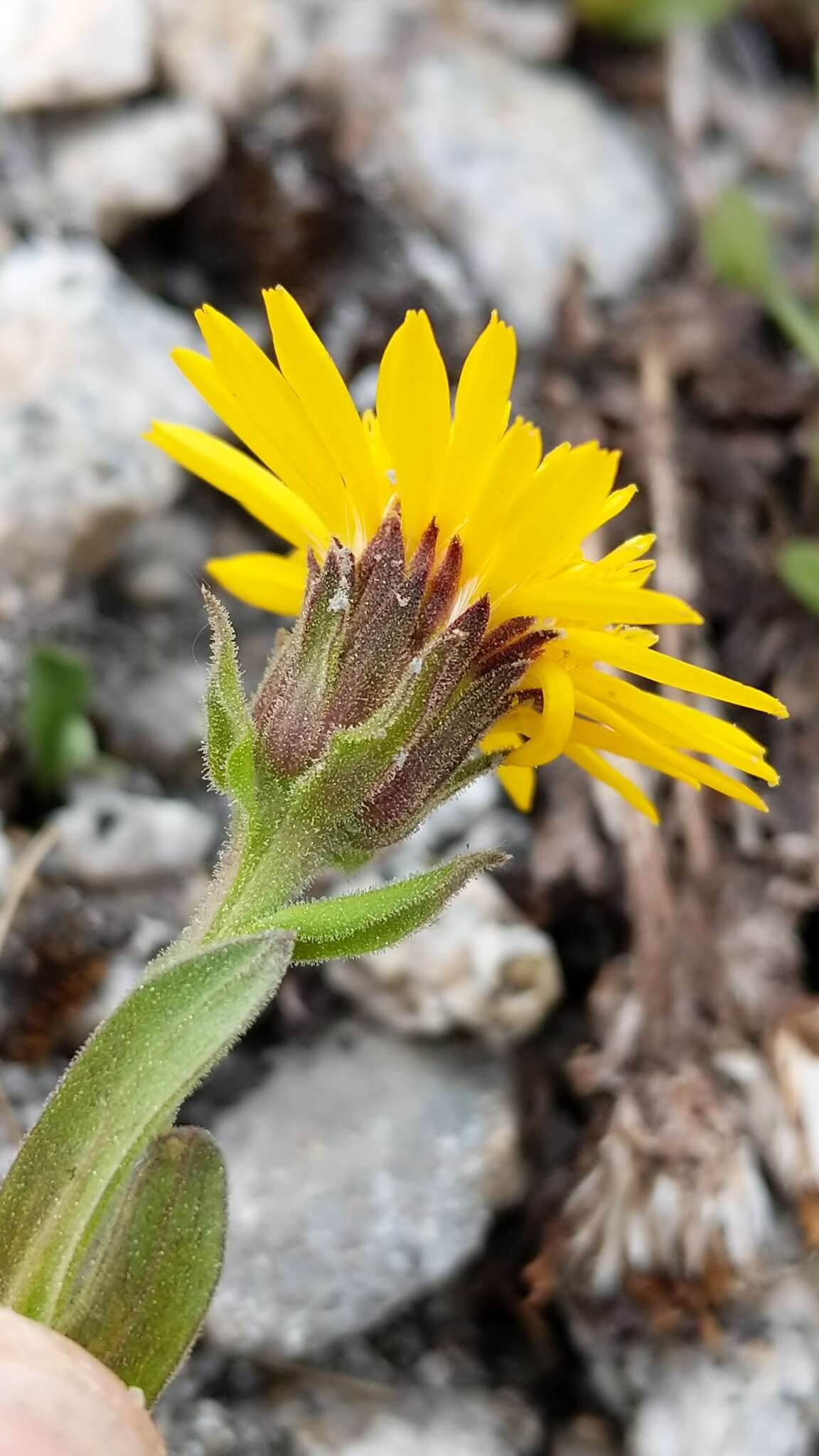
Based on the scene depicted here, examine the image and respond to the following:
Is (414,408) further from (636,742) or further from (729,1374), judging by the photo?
(729,1374)

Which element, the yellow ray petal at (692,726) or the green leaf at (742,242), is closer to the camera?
the yellow ray petal at (692,726)

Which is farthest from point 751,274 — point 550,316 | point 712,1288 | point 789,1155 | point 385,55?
point 712,1288

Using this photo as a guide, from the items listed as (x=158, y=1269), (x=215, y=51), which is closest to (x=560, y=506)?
(x=158, y=1269)

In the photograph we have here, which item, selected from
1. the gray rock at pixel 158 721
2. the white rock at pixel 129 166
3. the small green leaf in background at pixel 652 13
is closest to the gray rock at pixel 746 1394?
the gray rock at pixel 158 721

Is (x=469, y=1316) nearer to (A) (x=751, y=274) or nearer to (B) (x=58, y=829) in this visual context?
(B) (x=58, y=829)

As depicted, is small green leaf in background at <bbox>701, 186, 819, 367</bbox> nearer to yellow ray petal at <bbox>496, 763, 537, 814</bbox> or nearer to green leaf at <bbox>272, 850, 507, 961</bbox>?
yellow ray petal at <bbox>496, 763, 537, 814</bbox>

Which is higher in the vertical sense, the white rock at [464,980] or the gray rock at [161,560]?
the gray rock at [161,560]

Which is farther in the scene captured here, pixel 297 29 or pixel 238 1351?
pixel 297 29

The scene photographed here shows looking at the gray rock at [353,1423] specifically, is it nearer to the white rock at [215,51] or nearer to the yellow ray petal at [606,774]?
the yellow ray petal at [606,774]
